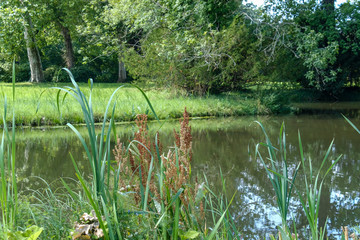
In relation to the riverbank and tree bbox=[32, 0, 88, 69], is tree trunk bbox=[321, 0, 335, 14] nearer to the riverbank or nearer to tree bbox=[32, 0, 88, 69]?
the riverbank

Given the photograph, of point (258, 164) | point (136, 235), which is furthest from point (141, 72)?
point (136, 235)

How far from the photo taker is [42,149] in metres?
6.81

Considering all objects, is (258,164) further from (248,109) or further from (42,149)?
(248,109)

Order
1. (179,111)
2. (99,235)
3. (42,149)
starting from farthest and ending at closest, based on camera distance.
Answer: (179,111)
(42,149)
(99,235)

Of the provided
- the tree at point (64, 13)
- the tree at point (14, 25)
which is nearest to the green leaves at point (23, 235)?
the tree at point (14, 25)

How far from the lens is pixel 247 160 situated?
20.0 ft

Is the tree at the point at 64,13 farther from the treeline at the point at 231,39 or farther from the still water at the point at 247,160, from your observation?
the still water at the point at 247,160

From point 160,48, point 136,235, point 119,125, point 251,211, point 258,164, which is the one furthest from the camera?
point 160,48

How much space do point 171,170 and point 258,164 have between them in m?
4.05

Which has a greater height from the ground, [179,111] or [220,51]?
[220,51]

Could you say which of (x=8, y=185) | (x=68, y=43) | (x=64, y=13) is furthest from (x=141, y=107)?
(x=68, y=43)

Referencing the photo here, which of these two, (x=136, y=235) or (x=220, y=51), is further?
(x=220, y=51)

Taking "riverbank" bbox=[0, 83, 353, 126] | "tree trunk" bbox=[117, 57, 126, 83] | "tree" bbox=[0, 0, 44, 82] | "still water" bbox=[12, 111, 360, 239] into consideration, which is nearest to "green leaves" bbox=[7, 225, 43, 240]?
"still water" bbox=[12, 111, 360, 239]

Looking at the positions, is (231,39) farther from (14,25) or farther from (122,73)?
(122,73)
